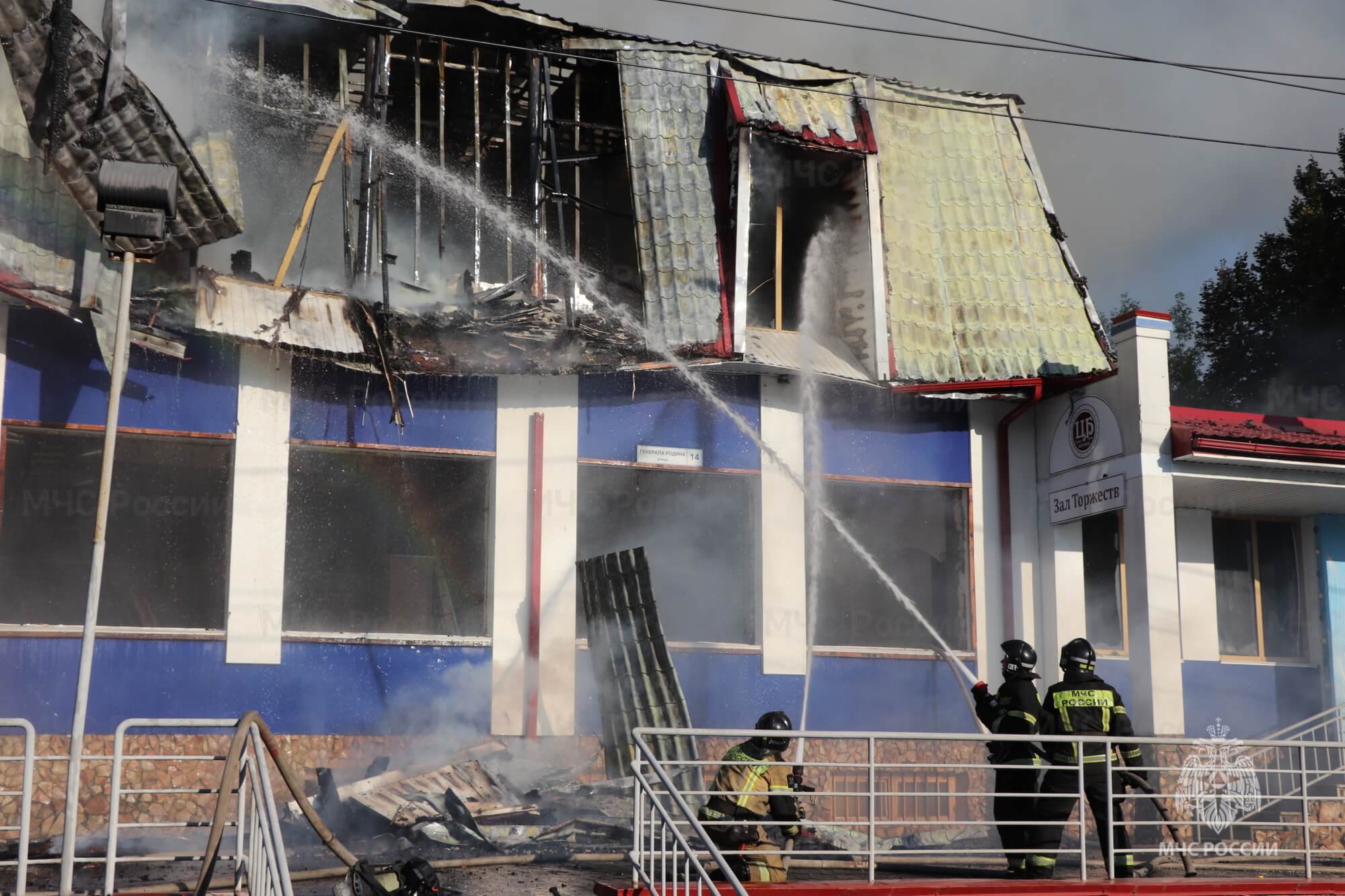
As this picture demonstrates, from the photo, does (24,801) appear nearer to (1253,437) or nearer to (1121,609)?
(1253,437)

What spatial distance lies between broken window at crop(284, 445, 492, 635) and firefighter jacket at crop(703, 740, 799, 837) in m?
5.12

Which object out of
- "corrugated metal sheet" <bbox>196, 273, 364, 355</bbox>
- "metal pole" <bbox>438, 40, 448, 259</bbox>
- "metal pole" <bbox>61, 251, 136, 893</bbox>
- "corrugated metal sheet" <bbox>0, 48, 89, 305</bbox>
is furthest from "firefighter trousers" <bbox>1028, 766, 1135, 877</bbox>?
"corrugated metal sheet" <bbox>0, 48, 89, 305</bbox>

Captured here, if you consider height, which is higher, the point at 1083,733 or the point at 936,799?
the point at 1083,733

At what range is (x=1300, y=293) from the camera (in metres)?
29.3

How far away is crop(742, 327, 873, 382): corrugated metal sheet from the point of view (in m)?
15.0

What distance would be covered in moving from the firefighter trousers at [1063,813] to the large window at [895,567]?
16.4ft

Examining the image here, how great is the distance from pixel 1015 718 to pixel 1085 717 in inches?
20.6

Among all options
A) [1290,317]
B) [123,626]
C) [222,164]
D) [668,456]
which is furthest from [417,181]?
[1290,317]

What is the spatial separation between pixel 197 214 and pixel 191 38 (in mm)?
2063

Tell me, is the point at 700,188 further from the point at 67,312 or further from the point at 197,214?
the point at 67,312

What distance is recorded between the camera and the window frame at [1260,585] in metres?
17.5

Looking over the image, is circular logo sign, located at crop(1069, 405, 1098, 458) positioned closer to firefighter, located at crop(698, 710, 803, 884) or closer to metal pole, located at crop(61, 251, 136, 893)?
firefighter, located at crop(698, 710, 803, 884)

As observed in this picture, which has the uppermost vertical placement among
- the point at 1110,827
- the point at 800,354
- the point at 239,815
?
the point at 800,354

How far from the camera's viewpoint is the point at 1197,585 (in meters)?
17.1
